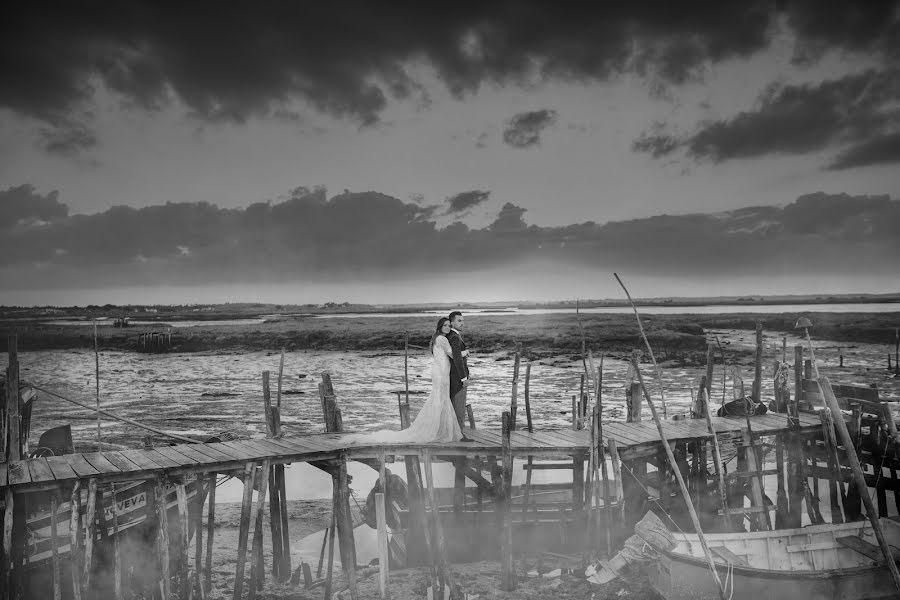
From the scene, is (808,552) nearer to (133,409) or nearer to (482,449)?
(482,449)

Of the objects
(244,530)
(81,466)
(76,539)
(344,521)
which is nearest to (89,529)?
(76,539)

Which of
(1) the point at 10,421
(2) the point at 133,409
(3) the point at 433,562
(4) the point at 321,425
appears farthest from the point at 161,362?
(3) the point at 433,562

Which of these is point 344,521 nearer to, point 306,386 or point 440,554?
point 440,554

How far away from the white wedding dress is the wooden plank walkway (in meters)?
0.21

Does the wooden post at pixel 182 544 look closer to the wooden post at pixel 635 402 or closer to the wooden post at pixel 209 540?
the wooden post at pixel 209 540

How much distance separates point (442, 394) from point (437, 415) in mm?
400

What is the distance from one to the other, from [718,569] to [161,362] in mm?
46038

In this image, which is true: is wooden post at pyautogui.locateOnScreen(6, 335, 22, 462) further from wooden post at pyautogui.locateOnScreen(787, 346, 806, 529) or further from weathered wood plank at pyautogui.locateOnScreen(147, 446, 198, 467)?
wooden post at pyautogui.locateOnScreen(787, 346, 806, 529)

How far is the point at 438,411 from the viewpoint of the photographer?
1035 centimetres

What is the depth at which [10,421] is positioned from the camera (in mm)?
9852

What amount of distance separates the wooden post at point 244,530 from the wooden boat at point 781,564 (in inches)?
257

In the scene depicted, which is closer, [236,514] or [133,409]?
Result: [236,514]

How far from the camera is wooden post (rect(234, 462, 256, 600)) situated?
30.3 ft

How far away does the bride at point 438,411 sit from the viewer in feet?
33.6
